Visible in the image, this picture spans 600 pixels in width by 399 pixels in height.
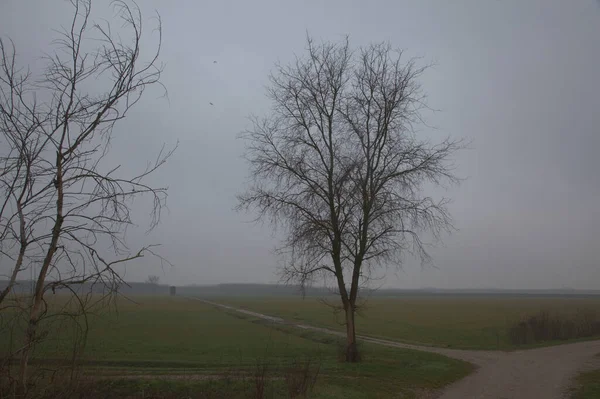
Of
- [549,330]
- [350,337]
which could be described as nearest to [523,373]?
[350,337]

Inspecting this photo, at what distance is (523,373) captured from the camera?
18547mm

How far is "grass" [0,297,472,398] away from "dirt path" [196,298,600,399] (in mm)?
972

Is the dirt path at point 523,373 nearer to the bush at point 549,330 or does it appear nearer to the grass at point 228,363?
the grass at point 228,363

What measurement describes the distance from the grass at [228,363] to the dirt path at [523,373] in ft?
3.19

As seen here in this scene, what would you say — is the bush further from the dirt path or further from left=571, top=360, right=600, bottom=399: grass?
left=571, top=360, right=600, bottom=399: grass

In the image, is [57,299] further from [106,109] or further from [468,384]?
[468,384]

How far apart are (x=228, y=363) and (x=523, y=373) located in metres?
13.6

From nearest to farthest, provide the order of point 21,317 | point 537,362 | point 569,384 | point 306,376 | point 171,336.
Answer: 1. point 21,317
2. point 306,376
3. point 569,384
4. point 537,362
5. point 171,336

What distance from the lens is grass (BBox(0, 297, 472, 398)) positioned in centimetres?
1261

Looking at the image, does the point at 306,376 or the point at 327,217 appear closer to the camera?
the point at 306,376

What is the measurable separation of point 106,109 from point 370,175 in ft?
47.9

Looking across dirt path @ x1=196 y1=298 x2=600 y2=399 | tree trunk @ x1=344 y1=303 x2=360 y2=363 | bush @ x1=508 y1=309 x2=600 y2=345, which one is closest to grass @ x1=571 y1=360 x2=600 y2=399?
dirt path @ x1=196 y1=298 x2=600 y2=399

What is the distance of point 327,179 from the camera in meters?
20.3

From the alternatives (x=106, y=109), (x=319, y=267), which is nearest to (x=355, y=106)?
(x=319, y=267)
